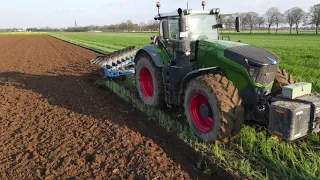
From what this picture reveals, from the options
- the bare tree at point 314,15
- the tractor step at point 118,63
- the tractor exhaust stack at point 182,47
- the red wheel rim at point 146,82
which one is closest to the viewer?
the tractor exhaust stack at point 182,47

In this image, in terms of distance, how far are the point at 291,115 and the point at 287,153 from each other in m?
0.74

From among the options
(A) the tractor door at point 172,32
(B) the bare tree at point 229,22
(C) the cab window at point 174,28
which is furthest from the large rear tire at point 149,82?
(B) the bare tree at point 229,22

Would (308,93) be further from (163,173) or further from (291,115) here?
(163,173)

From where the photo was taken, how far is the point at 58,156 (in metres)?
4.17

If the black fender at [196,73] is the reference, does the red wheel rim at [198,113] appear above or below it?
below

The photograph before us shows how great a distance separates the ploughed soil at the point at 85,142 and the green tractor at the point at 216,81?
59 cm

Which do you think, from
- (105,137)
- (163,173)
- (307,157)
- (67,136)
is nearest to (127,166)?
(163,173)

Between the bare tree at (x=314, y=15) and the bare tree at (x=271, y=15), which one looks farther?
the bare tree at (x=271, y=15)

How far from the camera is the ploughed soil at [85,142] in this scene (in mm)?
3730

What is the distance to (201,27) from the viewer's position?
17.8 ft

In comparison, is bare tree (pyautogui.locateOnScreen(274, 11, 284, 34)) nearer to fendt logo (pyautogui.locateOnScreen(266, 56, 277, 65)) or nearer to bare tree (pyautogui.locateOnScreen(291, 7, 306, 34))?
bare tree (pyautogui.locateOnScreen(291, 7, 306, 34))

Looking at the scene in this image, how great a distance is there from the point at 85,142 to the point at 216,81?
7.63 ft

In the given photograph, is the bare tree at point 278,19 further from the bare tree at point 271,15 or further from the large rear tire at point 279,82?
the large rear tire at point 279,82

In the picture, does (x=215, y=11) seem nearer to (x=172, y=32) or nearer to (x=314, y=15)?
(x=172, y=32)
